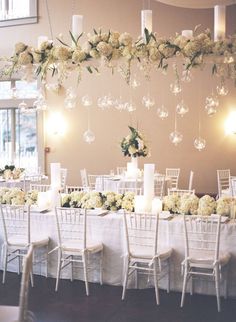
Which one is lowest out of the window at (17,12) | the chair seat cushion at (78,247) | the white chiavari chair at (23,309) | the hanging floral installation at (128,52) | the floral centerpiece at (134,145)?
the chair seat cushion at (78,247)

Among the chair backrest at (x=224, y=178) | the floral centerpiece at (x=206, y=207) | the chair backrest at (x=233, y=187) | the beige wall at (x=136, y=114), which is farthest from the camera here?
the beige wall at (x=136, y=114)

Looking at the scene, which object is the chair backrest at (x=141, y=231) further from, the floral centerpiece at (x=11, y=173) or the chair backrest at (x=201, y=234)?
the floral centerpiece at (x=11, y=173)

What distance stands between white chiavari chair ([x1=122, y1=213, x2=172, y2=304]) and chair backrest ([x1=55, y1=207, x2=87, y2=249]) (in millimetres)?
575

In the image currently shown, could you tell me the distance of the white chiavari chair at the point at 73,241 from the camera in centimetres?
532

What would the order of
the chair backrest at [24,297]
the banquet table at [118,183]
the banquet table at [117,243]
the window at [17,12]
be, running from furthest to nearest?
the window at [17,12] < the banquet table at [118,183] < the banquet table at [117,243] < the chair backrest at [24,297]

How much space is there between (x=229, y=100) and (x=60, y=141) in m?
4.60

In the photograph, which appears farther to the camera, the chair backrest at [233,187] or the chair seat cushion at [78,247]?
the chair backrest at [233,187]

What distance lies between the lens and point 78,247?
5367 mm

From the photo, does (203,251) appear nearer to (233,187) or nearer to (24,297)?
(24,297)

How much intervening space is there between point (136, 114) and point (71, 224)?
677 cm

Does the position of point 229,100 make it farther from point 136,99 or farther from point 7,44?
point 7,44

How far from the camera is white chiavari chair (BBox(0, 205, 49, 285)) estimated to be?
18.4 feet

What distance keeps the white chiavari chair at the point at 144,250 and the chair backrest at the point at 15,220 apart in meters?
1.34

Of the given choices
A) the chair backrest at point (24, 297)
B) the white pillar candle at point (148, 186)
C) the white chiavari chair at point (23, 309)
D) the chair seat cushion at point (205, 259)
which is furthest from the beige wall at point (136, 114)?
the chair backrest at point (24, 297)
